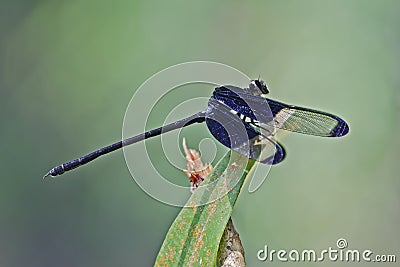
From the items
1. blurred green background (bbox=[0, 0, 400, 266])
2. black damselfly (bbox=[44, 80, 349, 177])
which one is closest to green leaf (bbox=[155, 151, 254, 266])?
black damselfly (bbox=[44, 80, 349, 177])

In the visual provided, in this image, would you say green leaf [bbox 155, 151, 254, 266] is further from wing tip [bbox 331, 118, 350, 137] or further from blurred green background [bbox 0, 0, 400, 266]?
blurred green background [bbox 0, 0, 400, 266]

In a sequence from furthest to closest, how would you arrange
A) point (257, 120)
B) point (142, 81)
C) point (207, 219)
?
1. point (142, 81)
2. point (257, 120)
3. point (207, 219)

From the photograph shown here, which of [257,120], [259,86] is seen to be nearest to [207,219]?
[257,120]

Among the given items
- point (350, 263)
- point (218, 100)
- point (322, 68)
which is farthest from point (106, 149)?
point (322, 68)

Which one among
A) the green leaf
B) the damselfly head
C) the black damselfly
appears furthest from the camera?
the damselfly head

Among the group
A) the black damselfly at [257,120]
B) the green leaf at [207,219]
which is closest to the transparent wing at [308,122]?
the black damselfly at [257,120]

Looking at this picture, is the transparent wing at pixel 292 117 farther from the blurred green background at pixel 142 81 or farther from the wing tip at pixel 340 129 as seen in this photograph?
the blurred green background at pixel 142 81

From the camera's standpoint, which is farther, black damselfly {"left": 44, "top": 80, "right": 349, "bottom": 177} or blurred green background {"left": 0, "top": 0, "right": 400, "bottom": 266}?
blurred green background {"left": 0, "top": 0, "right": 400, "bottom": 266}

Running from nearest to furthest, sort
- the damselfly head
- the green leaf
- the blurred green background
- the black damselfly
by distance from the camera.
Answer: the green leaf
the black damselfly
the damselfly head
the blurred green background

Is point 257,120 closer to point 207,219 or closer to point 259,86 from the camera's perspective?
point 259,86
